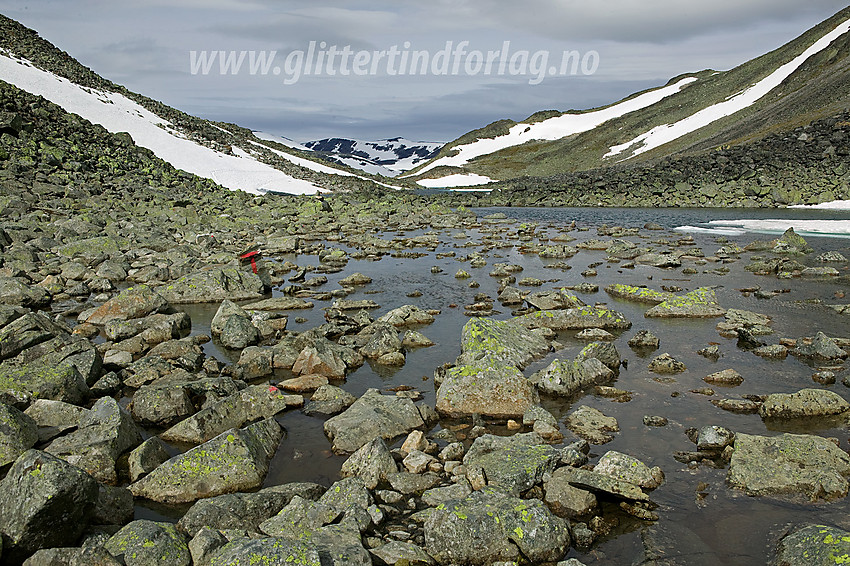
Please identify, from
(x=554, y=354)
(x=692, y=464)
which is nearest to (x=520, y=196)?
(x=554, y=354)

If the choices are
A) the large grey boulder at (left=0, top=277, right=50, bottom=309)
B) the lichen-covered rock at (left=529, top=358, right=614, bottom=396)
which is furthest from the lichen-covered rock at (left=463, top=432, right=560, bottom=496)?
the large grey boulder at (left=0, top=277, right=50, bottom=309)

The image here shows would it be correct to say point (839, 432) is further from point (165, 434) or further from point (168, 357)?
point (168, 357)

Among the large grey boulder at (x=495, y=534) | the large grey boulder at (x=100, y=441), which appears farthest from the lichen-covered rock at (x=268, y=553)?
the large grey boulder at (x=100, y=441)

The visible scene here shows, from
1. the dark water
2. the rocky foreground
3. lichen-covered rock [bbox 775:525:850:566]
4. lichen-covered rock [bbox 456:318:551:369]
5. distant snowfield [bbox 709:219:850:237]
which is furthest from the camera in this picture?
distant snowfield [bbox 709:219:850:237]

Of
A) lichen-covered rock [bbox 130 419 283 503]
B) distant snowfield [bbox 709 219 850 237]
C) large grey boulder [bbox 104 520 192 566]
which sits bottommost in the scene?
lichen-covered rock [bbox 130 419 283 503]

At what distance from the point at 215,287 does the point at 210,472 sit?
40.1ft

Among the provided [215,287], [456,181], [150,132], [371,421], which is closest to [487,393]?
[371,421]

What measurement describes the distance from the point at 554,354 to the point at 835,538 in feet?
25.0

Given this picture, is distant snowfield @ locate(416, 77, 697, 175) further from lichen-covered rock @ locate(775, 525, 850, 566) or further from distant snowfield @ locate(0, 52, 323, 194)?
lichen-covered rock @ locate(775, 525, 850, 566)

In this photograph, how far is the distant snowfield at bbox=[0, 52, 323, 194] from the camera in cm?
4966

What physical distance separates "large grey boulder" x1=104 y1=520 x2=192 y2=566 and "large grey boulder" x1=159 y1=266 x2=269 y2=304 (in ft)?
44.3

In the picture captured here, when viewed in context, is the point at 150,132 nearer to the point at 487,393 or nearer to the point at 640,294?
the point at 640,294

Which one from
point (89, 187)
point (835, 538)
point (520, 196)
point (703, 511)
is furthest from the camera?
point (520, 196)

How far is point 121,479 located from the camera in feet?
25.9
